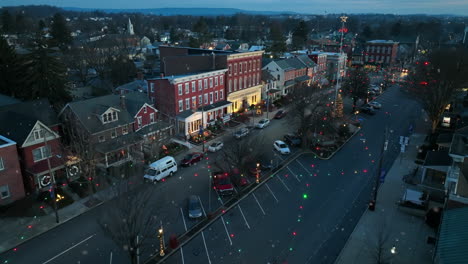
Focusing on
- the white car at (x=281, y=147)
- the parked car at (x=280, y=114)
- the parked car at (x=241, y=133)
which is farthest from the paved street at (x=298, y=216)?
the parked car at (x=280, y=114)

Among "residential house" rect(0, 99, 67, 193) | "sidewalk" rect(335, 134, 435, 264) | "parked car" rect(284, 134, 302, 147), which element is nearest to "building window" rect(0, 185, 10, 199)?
"residential house" rect(0, 99, 67, 193)

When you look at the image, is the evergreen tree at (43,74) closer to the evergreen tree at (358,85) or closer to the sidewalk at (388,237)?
the sidewalk at (388,237)

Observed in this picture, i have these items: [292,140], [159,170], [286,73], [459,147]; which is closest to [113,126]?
[159,170]

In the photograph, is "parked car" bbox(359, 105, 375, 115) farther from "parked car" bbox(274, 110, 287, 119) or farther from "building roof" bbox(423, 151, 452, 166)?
"building roof" bbox(423, 151, 452, 166)

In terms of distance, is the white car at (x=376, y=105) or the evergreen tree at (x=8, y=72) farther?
the white car at (x=376, y=105)

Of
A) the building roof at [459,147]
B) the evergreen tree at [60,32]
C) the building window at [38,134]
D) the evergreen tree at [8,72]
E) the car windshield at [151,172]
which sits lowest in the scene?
the car windshield at [151,172]

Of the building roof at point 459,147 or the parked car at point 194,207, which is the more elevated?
the building roof at point 459,147
